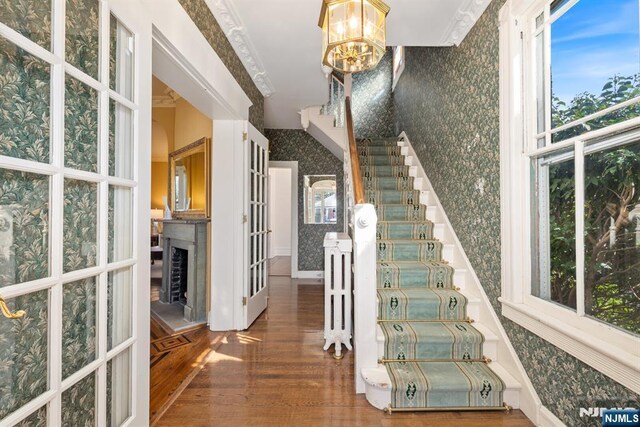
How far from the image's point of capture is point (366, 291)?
6.79 feet

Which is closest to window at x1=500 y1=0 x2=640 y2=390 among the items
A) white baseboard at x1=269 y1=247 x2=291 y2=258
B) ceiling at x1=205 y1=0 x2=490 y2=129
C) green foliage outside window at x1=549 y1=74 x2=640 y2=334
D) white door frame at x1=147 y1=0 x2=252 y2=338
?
green foliage outside window at x1=549 y1=74 x2=640 y2=334

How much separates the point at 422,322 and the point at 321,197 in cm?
360

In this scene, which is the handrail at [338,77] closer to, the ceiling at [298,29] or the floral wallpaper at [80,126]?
the ceiling at [298,29]

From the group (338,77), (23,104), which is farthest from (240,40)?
(338,77)

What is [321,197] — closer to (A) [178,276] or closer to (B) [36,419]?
(A) [178,276]

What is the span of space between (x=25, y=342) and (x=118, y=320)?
16.1 inches

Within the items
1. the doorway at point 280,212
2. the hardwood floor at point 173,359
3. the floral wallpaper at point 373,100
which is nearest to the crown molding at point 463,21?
the floral wallpaper at point 373,100

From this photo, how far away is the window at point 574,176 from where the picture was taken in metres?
1.29

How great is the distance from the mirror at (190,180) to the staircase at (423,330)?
188 centimetres

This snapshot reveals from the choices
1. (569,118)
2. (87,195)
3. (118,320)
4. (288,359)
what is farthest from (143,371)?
(569,118)

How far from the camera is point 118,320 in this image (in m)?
1.32

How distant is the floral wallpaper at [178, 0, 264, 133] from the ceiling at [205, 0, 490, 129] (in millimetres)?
61

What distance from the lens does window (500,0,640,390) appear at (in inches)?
50.8

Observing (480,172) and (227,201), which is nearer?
(480,172)
